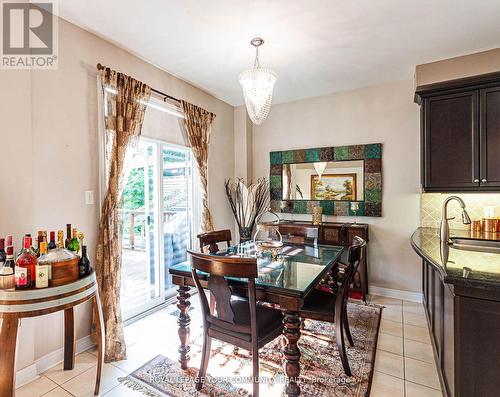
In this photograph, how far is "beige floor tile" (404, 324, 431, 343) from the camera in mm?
2551

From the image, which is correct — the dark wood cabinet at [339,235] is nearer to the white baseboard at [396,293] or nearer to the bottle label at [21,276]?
the white baseboard at [396,293]

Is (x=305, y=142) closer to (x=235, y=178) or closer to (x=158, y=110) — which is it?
(x=235, y=178)

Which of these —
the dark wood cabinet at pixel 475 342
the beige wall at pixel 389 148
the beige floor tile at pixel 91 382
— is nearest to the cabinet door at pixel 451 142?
the beige wall at pixel 389 148

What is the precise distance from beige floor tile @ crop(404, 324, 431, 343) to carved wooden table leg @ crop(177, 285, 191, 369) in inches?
81.5

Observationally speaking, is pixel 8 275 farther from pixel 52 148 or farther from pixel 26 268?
pixel 52 148

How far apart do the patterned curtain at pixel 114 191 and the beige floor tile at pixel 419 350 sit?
8.07ft

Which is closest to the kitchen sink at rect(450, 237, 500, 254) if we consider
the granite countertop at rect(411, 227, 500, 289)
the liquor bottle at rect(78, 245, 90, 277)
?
the granite countertop at rect(411, 227, 500, 289)

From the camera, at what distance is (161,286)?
130 inches

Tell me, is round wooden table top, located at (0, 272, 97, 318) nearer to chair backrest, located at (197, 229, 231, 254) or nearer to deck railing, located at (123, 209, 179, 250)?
chair backrest, located at (197, 229, 231, 254)

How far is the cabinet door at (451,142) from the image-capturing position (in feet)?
9.05

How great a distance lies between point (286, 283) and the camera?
1751 millimetres

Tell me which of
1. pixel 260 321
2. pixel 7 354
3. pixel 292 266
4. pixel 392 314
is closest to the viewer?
pixel 7 354

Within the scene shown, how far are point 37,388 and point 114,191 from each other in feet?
5.13

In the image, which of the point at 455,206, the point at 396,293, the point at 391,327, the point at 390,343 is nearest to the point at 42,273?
the point at 390,343
